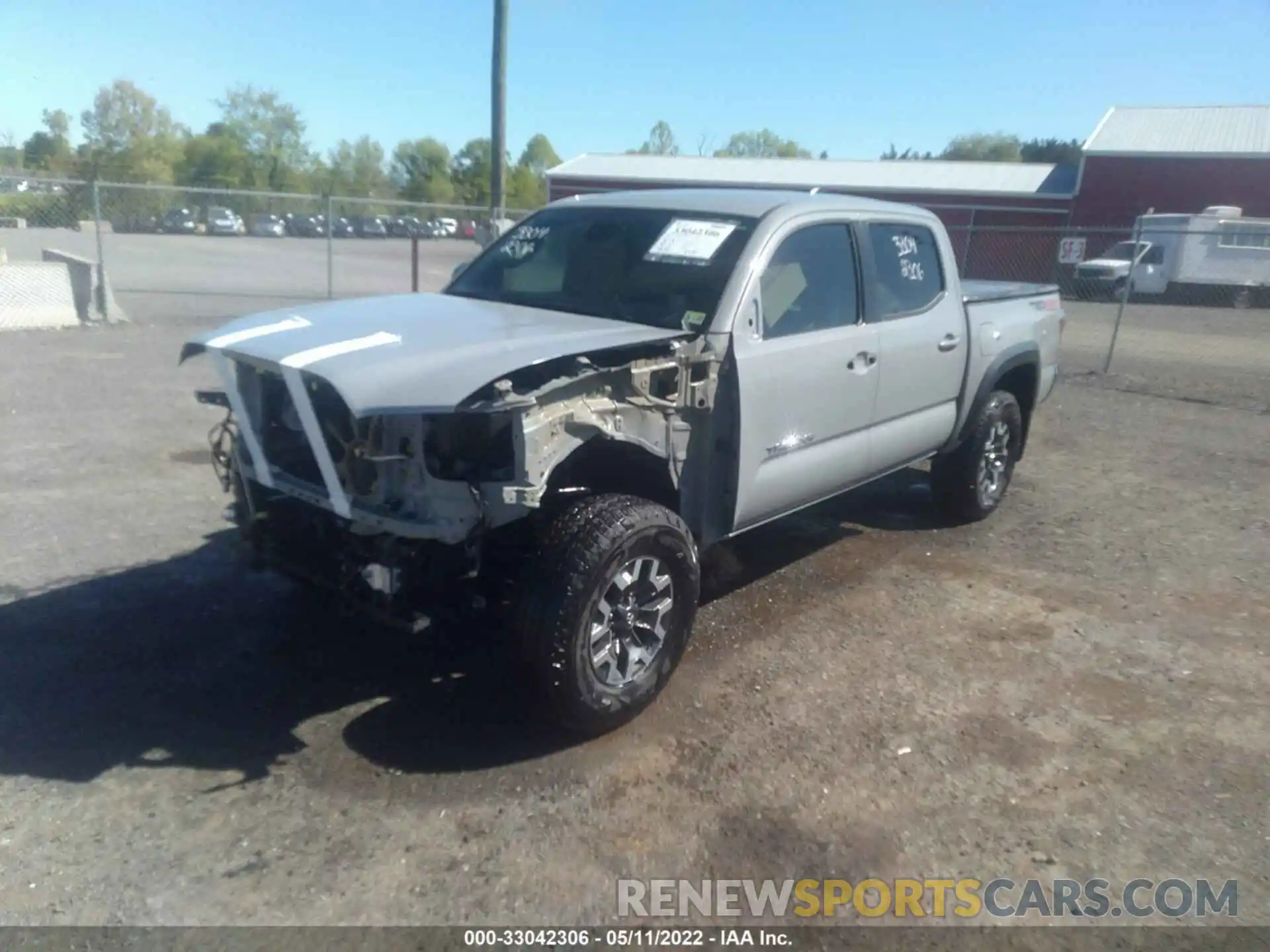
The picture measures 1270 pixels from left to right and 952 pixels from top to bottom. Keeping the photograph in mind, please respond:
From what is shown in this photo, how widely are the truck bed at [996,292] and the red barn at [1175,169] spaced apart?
3003cm

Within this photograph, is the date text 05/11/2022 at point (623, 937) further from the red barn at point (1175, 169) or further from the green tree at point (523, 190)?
the green tree at point (523, 190)

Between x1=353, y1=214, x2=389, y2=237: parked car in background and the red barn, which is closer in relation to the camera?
the red barn

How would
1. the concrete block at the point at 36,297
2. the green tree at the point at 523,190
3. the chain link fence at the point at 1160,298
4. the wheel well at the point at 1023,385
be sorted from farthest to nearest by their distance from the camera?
1. the green tree at the point at 523,190
2. the chain link fence at the point at 1160,298
3. the concrete block at the point at 36,297
4. the wheel well at the point at 1023,385

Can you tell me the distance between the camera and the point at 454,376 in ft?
11.0

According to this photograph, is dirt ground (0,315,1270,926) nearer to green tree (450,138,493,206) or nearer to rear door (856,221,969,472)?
rear door (856,221,969,472)

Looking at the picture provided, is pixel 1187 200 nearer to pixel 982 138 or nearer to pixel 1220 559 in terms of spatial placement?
pixel 1220 559

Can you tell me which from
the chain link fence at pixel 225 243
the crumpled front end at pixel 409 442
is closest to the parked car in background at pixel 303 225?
the chain link fence at pixel 225 243

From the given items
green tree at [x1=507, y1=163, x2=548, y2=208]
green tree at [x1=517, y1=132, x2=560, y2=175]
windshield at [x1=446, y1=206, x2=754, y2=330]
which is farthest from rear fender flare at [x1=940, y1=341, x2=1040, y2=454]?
green tree at [x1=517, y1=132, x2=560, y2=175]

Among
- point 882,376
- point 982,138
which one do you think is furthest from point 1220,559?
point 982,138

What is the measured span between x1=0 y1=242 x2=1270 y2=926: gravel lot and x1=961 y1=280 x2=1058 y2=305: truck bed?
1488 mm

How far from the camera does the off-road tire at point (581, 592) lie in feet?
11.3

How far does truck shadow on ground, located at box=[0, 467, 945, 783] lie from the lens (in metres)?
3.58

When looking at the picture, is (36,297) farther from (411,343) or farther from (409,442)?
(409,442)

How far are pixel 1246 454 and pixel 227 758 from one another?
8988 mm
